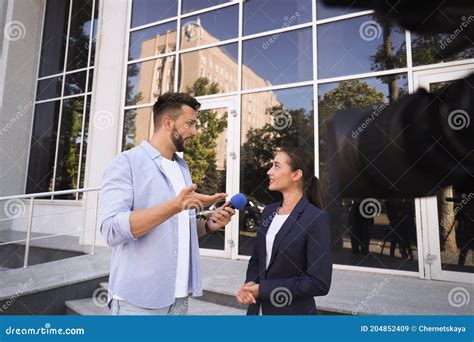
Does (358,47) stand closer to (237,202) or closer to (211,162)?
(211,162)

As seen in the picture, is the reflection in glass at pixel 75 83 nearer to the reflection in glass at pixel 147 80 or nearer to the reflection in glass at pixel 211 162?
the reflection in glass at pixel 147 80

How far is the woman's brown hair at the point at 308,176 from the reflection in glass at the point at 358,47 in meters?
2.43

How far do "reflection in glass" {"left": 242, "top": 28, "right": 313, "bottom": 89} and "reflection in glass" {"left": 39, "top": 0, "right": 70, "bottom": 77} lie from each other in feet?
13.9

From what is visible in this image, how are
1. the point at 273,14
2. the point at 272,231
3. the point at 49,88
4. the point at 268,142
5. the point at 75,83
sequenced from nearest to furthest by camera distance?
the point at 272,231, the point at 268,142, the point at 273,14, the point at 75,83, the point at 49,88

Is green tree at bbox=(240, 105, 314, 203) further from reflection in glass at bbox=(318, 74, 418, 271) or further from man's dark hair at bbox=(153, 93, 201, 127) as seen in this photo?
man's dark hair at bbox=(153, 93, 201, 127)

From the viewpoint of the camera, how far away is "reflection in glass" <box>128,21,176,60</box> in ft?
16.1

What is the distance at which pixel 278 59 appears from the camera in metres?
4.11

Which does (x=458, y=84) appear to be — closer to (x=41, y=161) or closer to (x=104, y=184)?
(x=104, y=184)

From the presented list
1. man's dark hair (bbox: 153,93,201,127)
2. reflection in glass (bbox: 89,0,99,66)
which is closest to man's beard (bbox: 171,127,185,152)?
man's dark hair (bbox: 153,93,201,127)

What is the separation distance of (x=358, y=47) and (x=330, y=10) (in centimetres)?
68

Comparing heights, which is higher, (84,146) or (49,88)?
(49,88)

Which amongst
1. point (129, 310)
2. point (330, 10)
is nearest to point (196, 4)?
point (330, 10)
